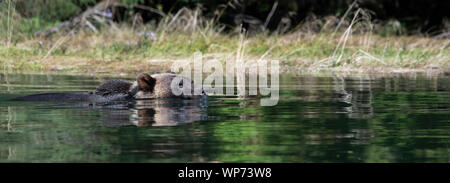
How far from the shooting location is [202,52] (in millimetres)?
18469

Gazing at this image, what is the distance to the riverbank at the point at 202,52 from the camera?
669 inches

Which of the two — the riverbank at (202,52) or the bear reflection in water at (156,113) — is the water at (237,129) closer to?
the bear reflection in water at (156,113)

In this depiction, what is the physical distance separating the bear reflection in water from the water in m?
0.01

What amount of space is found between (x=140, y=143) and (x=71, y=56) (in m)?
13.2

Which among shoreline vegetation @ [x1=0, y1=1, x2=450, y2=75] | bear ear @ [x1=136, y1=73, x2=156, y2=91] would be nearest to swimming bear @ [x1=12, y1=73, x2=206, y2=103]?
bear ear @ [x1=136, y1=73, x2=156, y2=91]

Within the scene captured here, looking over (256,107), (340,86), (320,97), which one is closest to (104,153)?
(256,107)

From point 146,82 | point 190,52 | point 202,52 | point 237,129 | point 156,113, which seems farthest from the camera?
point 202,52

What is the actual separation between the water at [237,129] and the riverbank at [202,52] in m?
6.45

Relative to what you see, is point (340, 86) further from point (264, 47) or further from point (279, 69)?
point (264, 47)

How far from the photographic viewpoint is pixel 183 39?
19250 mm

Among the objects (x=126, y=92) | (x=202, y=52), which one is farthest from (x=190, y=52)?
(x=126, y=92)

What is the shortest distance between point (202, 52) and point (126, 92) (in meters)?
9.06

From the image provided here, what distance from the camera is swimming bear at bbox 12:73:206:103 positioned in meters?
9.19

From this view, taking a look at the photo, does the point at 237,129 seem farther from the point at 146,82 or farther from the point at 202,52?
the point at 202,52
